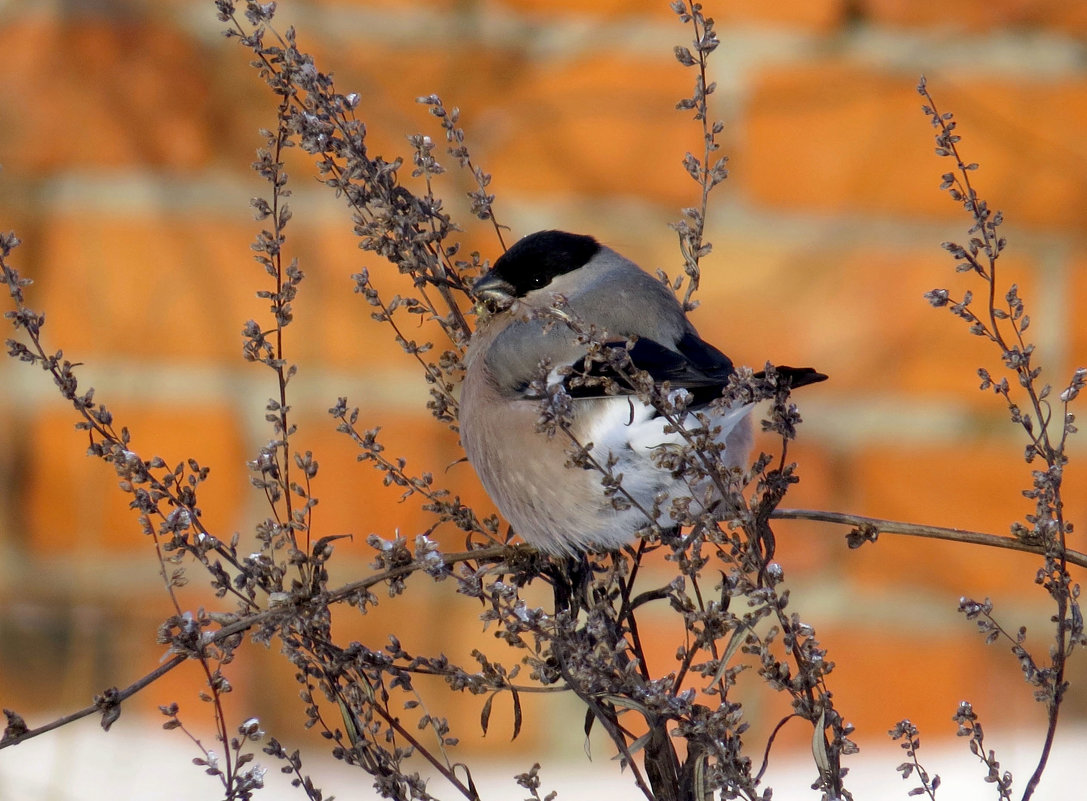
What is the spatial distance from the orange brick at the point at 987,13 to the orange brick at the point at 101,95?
23.4 inches

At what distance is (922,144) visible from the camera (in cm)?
104

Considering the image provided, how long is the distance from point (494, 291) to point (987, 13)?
542 millimetres

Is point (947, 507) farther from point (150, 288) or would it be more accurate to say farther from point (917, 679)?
point (150, 288)

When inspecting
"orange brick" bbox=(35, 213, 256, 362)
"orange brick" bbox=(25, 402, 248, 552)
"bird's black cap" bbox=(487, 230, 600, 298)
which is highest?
"orange brick" bbox=(35, 213, 256, 362)

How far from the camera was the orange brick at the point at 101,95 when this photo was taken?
99 cm

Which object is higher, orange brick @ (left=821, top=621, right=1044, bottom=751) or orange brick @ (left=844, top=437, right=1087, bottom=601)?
orange brick @ (left=844, top=437, right=1087, bottom=601)

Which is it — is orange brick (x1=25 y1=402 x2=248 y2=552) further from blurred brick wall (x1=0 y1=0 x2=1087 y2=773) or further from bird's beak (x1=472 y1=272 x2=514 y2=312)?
bird's beak (x1=472 y1=272 x2=514 y2=312)

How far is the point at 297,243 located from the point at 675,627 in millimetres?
463

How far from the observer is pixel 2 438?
100cm

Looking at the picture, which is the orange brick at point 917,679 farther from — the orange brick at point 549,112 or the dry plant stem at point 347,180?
the dry plant stem at point 347,180

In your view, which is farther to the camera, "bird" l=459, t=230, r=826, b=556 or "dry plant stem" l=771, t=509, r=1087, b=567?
"bird" l=459, t=230, r=826, b=556

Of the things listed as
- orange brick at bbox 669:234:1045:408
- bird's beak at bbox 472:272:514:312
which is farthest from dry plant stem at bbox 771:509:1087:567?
orange brick at bbox 669:234:1045:408

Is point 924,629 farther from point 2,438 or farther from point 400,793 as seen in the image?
point 2,438

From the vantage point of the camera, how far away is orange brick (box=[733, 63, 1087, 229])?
1.02 meters
